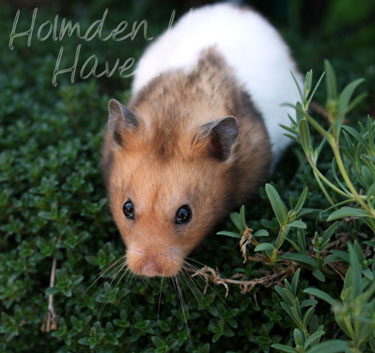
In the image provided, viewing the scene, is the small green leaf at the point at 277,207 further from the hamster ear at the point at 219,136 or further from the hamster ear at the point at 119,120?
the hamster ear at the point at 119,120

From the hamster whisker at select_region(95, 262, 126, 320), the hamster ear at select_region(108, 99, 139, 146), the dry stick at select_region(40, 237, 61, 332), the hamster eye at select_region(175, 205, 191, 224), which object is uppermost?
the hamster ear at select_region(108, 99, 139, 146)

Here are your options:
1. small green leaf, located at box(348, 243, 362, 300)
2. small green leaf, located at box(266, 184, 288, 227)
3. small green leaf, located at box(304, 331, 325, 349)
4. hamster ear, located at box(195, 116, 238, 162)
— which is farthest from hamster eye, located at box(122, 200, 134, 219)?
small green leaf, located at box(348, 243, 362, 300)

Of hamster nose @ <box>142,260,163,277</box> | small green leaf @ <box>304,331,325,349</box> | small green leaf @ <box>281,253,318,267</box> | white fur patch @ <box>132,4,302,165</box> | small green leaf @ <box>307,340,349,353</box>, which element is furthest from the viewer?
white fur patch @ <box>132,4,302,165</box>

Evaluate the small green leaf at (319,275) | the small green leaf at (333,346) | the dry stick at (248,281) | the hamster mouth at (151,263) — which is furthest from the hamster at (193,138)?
the small green leaf at (333,346)

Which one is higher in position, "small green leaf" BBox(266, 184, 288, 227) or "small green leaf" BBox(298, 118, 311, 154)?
"small green leaf" BBox(298, 118, 311, 154)

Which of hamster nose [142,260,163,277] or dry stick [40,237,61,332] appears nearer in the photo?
hamster nose [142,260,163,277]

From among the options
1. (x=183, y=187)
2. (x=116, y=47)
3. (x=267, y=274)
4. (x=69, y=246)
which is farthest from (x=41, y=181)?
(x=116, y=47)

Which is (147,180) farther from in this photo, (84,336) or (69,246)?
(84,336)

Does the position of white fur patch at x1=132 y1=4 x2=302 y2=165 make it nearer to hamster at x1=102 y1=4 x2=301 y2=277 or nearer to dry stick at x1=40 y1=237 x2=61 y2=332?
hamster at x1=102 y1=4 x2=301 y2=277
